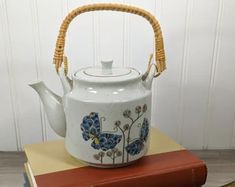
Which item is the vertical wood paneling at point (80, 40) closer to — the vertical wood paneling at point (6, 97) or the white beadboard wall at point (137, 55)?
the white beadboard wall at point (137, 55)

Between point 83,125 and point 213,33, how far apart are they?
0.44m

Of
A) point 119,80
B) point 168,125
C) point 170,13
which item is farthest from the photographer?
point 168,125

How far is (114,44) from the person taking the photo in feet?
2.67

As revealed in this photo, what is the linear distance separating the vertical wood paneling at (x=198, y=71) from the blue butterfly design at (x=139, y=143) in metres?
0.29

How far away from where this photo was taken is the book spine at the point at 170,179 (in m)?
0.59

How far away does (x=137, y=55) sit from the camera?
83 cm

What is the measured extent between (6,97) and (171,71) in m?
0.43

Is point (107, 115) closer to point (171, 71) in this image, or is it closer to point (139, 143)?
point (139, 143)

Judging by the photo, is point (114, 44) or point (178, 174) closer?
point (178, 174)

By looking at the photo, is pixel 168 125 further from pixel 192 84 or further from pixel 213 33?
pixel 213 33

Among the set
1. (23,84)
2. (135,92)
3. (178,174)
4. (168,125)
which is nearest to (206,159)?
(168,125)

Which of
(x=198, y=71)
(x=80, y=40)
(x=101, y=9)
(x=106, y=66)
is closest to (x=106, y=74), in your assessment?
(x=106, y=66)

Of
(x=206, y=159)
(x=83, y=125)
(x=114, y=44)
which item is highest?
(x=114, y=44)

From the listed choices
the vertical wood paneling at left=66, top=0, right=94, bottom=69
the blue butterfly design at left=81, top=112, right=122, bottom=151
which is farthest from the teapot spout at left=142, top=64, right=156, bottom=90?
the vertical wood paneling at left=66, top=0, right=94, bottom=69
